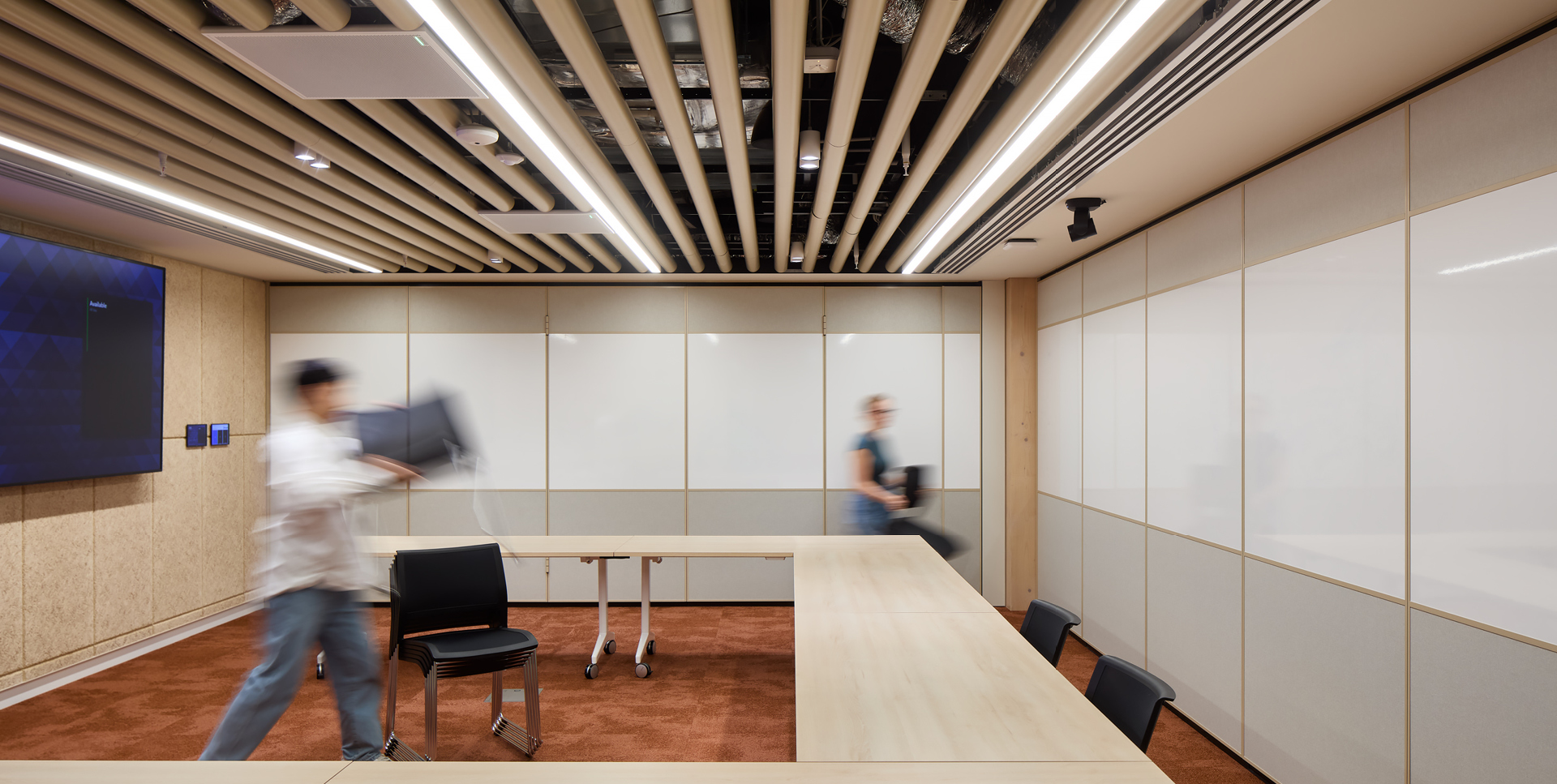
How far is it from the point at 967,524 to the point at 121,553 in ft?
20.2

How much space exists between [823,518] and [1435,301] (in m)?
4.32

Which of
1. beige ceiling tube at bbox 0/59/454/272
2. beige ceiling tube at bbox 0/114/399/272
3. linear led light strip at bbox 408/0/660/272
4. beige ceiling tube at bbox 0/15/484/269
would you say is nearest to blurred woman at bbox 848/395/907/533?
linear led light strip at bbox 408/0/660/272

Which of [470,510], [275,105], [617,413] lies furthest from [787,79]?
[470,510]

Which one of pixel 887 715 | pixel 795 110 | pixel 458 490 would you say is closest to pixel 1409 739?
pixel 887 715

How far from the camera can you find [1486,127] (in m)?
2.09

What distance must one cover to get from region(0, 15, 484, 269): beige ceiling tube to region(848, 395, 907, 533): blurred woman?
3.47 meters

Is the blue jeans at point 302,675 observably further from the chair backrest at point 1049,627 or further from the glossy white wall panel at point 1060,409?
the glossy white wall panel at point 1060,409

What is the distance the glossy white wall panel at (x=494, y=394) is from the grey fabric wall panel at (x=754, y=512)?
1.37 meters

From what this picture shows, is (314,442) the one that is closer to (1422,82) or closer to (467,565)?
(467,565)

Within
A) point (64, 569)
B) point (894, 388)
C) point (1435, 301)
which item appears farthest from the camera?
point (894, 388)

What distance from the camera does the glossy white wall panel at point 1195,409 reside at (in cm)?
327

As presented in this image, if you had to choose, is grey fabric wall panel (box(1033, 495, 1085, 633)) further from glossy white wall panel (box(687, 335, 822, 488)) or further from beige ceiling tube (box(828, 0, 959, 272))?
beige ceiling tube (box(828, 0, 959, 272))

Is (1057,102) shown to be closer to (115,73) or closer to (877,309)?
(115,73)

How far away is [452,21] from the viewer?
1.82 m
